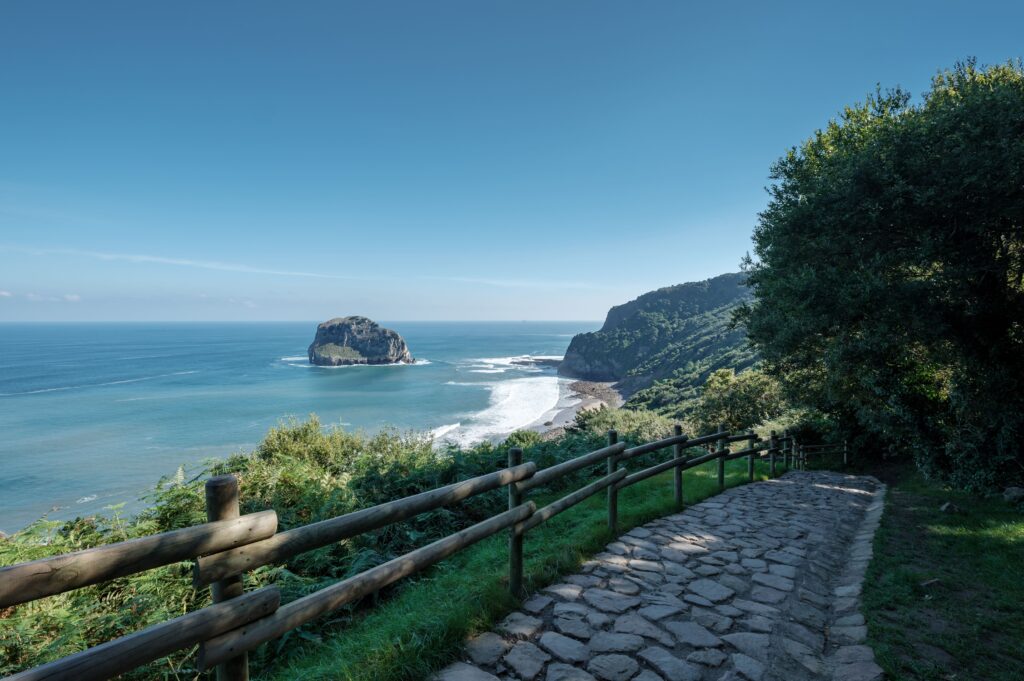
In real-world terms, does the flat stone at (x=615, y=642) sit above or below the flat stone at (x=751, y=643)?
above

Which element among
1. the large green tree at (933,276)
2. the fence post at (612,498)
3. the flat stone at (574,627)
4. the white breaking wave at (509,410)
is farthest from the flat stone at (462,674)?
the white breaking wave at (509,410)

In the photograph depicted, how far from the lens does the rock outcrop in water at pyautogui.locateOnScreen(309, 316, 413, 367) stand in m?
123

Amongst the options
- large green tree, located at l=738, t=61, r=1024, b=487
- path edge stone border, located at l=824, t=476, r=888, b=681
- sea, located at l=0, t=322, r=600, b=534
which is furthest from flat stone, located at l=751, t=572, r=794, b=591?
sea, located at l=0, t=322, r=600, b=534

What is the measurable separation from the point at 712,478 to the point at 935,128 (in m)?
8.71

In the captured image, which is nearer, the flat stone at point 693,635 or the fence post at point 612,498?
the flat stone at point 693,635

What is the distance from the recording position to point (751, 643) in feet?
12.3

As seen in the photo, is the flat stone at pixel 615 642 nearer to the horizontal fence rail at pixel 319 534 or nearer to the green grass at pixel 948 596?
the horizontal fence rail at pixel 319 534

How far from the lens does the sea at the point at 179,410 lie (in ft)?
111

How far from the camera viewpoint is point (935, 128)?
953 centimetres

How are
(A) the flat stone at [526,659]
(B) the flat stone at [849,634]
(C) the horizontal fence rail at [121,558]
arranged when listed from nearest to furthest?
(C) the horizontal fence rail at [121,558]
(A) the flat stone at [526,659]
(B) the flat stone at [849,634]

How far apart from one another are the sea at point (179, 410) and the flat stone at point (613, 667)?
1030 centimetres

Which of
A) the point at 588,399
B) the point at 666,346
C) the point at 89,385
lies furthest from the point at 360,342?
the point at 666,346

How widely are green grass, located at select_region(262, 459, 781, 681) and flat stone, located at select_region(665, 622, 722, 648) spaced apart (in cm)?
122

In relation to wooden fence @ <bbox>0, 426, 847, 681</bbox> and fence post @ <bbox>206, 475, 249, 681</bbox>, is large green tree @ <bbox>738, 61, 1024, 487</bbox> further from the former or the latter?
fence post @ <bbox>206, 475, 249, 681</bbox>
